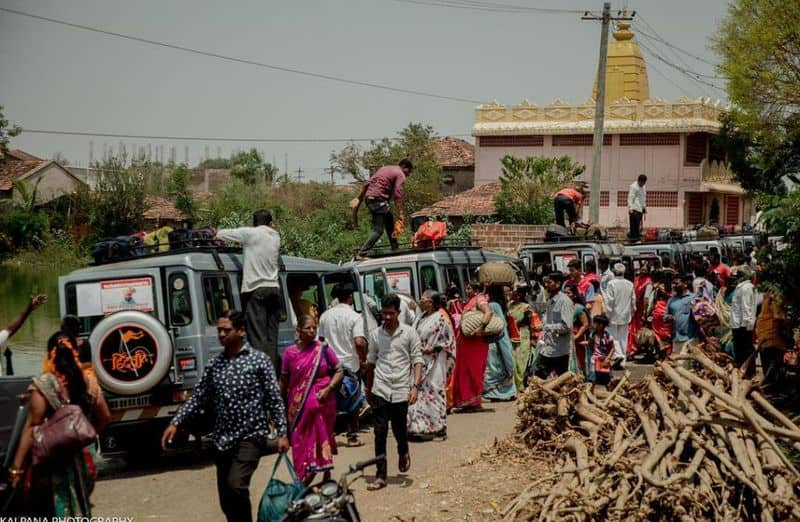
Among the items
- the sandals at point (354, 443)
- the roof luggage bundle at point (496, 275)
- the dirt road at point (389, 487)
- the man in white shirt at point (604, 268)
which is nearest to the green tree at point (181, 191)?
the man in white shirt at point (604, 268)

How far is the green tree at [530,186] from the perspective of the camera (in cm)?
3728

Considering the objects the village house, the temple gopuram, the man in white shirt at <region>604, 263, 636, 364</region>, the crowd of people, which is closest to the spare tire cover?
the crowd of people

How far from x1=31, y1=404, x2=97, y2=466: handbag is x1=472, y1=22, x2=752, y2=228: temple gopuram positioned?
126 ft

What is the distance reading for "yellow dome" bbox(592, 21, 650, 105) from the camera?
49.8 meters

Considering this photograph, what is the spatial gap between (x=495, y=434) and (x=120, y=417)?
Answer: 13.0 ft

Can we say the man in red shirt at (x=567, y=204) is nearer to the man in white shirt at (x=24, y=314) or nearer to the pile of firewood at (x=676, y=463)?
the pile of firewood at (x=676, y=463)

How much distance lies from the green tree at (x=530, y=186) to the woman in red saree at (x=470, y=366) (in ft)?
78.7

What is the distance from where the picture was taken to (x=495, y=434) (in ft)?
37.7

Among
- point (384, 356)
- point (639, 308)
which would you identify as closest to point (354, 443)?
point (384, 356)

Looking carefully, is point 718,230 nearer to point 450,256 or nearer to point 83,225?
point 450,256

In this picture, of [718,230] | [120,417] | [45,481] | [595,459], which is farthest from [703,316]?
[718,230]

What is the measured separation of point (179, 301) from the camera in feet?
35.0

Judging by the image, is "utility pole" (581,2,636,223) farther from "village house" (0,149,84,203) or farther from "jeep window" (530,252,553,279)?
"village house" (0,149,84,203)

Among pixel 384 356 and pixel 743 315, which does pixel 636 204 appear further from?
pixel 384 356
